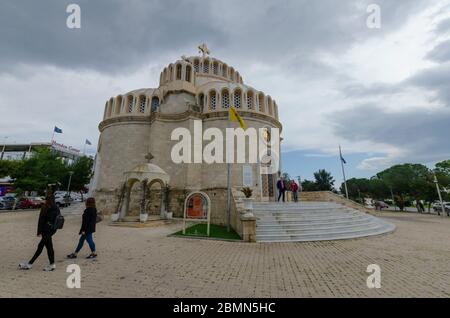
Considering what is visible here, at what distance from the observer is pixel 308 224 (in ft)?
35.8

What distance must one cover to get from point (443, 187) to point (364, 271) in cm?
4170

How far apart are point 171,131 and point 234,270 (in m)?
17.6

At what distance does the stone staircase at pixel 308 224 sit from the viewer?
9.79 m

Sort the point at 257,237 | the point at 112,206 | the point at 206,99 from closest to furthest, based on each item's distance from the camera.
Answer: the point at 257,237
the point at 112,206
the point at 206,99

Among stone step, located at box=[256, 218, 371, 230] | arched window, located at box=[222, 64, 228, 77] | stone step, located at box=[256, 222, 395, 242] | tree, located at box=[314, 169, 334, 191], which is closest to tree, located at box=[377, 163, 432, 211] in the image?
tree, located at box=[314, 169, 334, 191]

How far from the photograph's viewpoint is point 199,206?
17.3 metres

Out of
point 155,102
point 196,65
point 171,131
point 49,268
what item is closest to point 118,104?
point 155,102

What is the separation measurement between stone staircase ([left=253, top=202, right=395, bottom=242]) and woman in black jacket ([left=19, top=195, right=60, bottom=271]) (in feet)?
24.9

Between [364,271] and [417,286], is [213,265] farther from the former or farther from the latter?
[417,286]

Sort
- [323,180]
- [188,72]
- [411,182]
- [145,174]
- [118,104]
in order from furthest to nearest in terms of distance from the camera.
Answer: [323,180] → [411,182] → [188,72] → [118,104] → [145,174]

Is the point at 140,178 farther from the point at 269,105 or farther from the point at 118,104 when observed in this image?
the point at 269,105

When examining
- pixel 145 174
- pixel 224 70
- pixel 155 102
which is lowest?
pixel 145 174

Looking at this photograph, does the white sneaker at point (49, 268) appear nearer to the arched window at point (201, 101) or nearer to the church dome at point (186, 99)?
the church dome at point (186, 99)
